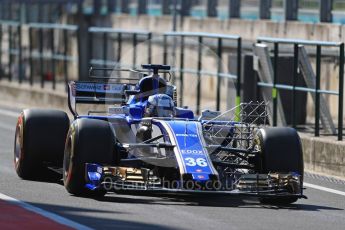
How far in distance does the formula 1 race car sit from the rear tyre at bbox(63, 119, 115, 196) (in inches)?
0.5

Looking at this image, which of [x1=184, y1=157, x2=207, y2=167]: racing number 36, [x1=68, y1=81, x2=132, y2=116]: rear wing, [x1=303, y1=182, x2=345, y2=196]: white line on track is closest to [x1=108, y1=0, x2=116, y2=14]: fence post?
[x1=68, y1=81, x2=132, y2=116]: rear wing

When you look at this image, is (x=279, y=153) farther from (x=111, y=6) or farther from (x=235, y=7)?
(x=111, y=6)

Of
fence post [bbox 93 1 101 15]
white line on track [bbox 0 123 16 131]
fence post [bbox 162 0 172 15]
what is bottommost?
white line on track [bbox 0 123 16 131]

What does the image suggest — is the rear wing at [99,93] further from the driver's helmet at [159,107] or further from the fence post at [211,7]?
the fence post at [211,7]

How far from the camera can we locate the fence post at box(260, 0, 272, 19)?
102 feet

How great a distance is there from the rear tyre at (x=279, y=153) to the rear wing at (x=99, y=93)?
271 cm

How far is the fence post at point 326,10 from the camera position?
2792cm

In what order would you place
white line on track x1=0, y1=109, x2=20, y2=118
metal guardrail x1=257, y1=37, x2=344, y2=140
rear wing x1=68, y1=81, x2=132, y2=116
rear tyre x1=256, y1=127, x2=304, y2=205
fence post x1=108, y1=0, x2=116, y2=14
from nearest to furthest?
rear tyre x1=256, y1=127, x2=304, y2=205 < rear wing x1=68, y1=81, x2=132, y2=116 < metal guardrail x1=257, y1=37, x2=344, y2=140 < white line on track x1=0, y1=109, x2=20, y2=118 < fence post x1=108, y1=0, x2=116, y2=14

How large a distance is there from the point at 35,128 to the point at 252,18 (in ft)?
53.9

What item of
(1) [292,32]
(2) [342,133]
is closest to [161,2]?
(1) [292,32]

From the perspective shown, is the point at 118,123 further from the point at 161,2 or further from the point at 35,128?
the point at 161,2

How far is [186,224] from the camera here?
1263 centimetres

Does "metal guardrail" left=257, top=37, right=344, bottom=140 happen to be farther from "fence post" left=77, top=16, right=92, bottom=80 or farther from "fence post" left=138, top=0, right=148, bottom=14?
"fence post" left=138, top=0, right=148, bottom=14

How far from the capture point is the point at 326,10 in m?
→ 28.0
